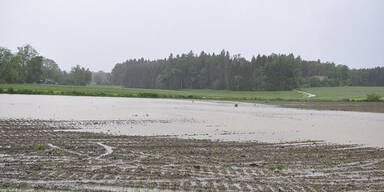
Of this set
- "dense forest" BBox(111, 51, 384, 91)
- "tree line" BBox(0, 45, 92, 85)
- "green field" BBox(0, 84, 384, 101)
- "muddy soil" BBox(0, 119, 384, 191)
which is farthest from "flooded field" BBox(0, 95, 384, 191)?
"dense forest" BBox(111, 51, 384, 91)

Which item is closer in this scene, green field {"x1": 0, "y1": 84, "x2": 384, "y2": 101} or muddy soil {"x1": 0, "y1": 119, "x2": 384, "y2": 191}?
muddy soil {"x1": 0, "y1": 119, "x2": 384, "y2": 191}

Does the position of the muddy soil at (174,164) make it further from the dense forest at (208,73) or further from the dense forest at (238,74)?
the dense forest at (238,74)

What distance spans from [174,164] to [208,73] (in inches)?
5712

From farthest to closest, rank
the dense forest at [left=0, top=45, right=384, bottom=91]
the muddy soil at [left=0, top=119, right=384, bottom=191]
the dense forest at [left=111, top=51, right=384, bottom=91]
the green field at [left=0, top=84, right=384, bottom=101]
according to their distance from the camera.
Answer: the dense forest at [left=111, top=51, right=384, bottom=91], the dense forest at [left=0, top=45, right=384, bottom=91], the green field at [left=0, top=84, right=384, bottom=101], the muddy soil at [left=0, top=119, right=384, bottom=191]

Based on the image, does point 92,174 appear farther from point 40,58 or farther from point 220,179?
point 40,58

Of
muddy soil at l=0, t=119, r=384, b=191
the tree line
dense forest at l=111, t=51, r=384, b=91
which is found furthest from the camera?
dense forest at l=111, t=51, r=384, b=91

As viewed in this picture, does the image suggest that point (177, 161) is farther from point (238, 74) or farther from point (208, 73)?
point (208, 73)

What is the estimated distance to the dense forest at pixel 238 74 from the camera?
136500 millimetres

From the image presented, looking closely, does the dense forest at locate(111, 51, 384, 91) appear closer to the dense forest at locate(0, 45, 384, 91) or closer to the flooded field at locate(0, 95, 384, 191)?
the dense forest at locate(0, 45, 384, 91)

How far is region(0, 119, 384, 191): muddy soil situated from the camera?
8.15 metres

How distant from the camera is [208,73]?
508 feet

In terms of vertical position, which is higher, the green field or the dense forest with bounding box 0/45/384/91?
the dense forest with bounding box 0/45/384/91

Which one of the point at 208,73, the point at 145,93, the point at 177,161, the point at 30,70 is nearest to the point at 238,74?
the point at 208,73

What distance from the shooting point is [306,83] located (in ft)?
524
